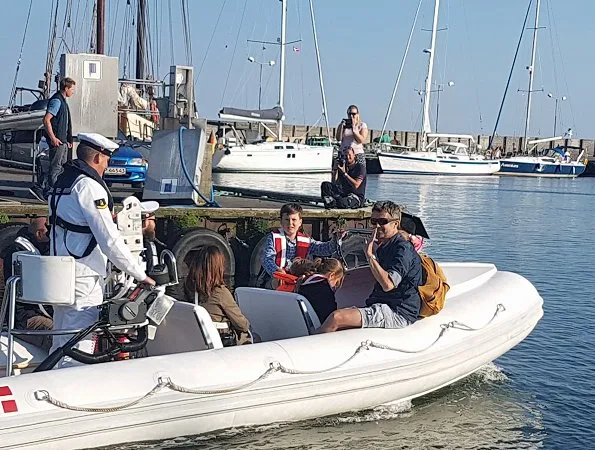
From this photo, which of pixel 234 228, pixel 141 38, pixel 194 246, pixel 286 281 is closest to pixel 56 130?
pixel 194 246

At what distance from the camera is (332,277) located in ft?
22.8

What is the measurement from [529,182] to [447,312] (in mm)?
43786

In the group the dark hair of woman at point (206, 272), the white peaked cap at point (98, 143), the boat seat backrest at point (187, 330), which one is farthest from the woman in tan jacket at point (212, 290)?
the white peaked cap at point (98, 143)

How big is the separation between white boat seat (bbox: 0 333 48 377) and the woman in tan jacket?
1119mm

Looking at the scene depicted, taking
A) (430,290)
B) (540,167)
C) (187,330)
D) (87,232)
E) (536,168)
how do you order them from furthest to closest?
1. (540,167)
2. (536,168)
3. (430,290)
4. (187,330)
5. (87,232)

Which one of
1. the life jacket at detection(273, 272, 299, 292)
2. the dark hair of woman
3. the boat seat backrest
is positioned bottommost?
the boat seat backrest

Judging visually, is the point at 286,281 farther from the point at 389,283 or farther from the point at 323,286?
the point at 389,283

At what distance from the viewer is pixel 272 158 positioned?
41.4 m

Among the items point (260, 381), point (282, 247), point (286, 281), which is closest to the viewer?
point (260, 381)

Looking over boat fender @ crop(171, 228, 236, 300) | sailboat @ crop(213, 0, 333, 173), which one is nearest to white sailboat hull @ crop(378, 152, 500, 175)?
sailboat @ crop(213, 0, 333, 173)

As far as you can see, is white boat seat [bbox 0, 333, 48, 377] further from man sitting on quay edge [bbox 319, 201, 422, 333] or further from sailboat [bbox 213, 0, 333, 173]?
sailboat [bbox 213, 0, 333, 173]

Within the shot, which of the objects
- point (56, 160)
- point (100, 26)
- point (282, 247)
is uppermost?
point (100, 26)

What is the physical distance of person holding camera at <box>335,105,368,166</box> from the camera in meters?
11.2

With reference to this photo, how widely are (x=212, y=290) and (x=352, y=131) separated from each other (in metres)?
5.08
